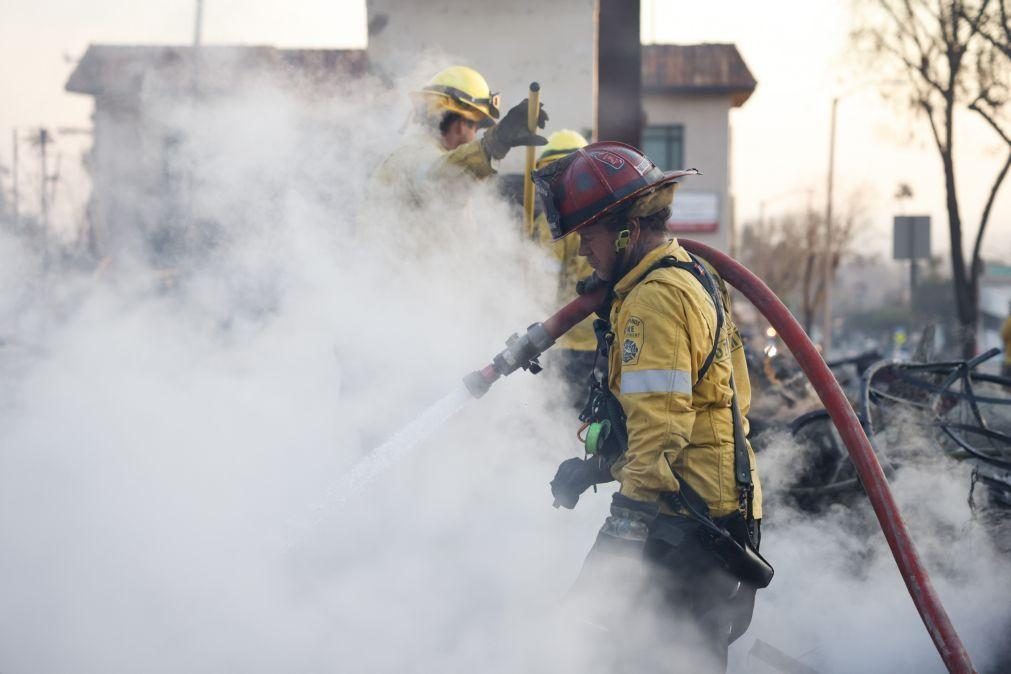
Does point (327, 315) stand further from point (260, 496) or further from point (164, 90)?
point (164, 90)

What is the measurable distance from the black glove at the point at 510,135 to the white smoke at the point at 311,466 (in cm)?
34

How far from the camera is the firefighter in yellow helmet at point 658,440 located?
240 cm

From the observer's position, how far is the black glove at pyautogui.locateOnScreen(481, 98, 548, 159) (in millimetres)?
3787

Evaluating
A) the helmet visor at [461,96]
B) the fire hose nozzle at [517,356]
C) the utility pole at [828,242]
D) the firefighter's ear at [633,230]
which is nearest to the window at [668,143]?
the utility pole at [828,242]

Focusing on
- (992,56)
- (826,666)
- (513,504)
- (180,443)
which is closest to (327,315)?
(180,443)

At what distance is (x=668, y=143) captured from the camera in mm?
25953

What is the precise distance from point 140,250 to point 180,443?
1993 mm

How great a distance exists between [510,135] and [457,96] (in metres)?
0.53

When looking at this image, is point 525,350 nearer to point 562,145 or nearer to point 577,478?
point 577,478

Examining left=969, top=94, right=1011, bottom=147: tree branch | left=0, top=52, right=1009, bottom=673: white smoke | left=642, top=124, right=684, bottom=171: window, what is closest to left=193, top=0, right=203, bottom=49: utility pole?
left=0, top=52, right=1009, bottom=673: white smoke

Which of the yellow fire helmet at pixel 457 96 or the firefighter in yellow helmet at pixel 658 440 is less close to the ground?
the yellow fire helmet at pixel 457 96

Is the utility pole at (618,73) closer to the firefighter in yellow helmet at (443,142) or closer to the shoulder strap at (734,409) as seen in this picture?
the firefighter in yellow helmet at (443,142)

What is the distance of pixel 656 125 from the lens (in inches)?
1018

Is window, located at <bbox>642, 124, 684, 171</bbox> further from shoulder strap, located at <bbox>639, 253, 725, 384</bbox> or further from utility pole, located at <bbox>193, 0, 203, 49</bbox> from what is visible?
shoulder strap, located at <bbox>639, 253, 725, 384</bbox>
